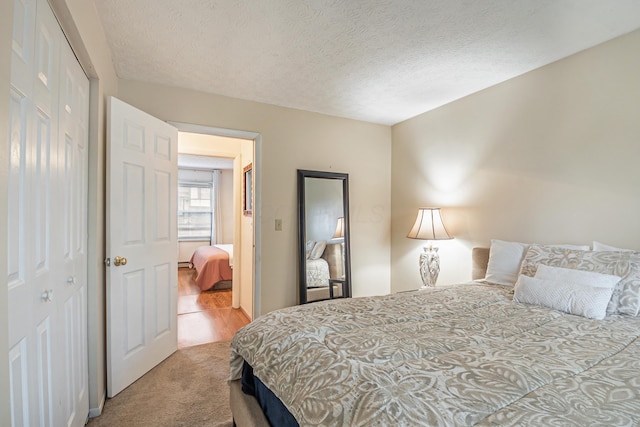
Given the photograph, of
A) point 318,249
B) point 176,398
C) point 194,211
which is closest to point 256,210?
point 318,249

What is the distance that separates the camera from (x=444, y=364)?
1014 mm

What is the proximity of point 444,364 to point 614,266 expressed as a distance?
4.66 ft

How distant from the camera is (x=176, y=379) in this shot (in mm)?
2297

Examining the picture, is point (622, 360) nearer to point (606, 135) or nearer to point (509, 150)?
point (606, 135)

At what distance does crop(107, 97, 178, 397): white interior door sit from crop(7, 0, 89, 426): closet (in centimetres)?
35

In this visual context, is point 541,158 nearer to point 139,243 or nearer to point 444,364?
point 444,364

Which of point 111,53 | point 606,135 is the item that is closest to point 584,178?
point 606,135

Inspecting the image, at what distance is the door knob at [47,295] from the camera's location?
1119mm

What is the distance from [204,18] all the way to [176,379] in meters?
2.51

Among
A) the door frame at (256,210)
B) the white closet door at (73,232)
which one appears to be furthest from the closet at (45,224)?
the door frame at (256,210)

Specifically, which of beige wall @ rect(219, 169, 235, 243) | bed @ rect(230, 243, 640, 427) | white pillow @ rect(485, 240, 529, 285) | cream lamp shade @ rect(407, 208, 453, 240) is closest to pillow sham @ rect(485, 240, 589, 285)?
white pillow @ rect(485, 240, 529, 285)

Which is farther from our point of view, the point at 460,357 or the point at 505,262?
the point at 505,262

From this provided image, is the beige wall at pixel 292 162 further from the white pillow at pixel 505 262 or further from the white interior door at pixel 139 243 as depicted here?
the white pillow at pixel 505 262

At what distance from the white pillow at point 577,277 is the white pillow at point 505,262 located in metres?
0.37
